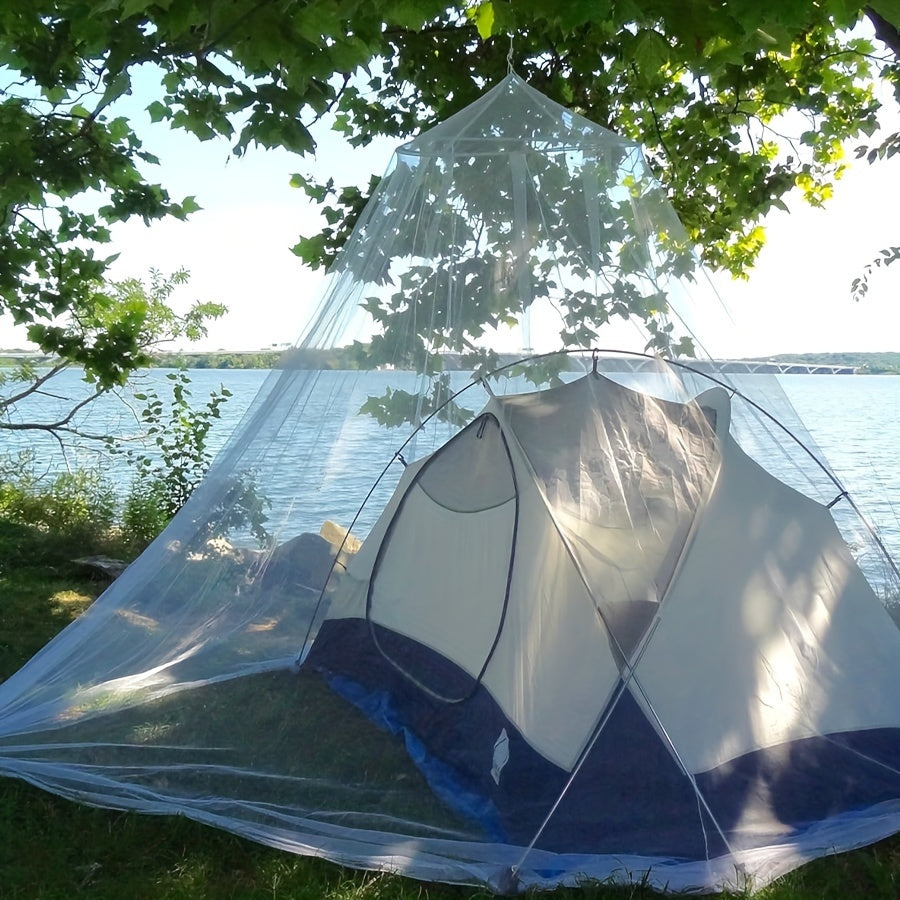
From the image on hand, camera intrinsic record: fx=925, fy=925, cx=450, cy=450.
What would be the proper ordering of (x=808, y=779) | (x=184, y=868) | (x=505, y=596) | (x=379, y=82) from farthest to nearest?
(x=379, y=82) → (x=505, y=596) → (x=808, y=779) → (x=184, y=868)

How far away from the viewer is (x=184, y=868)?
2645 millimetres

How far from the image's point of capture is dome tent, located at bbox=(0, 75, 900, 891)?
9.05 feet

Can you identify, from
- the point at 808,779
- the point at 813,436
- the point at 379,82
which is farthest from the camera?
the point at 379,82

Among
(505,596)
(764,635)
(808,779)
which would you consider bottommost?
(808,779)

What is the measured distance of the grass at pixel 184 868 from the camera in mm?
2545

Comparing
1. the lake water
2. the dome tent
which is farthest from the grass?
the lake water

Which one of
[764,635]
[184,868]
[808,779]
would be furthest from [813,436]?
[184,868]

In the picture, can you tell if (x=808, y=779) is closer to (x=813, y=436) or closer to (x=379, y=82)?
(x=813, y=436)

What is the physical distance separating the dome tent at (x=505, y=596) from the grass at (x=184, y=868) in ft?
0.19

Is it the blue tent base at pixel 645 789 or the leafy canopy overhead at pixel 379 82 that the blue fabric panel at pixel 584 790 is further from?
the leafy canopy overhead at pixel 379 82

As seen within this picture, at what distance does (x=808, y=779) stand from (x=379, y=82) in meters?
5.13

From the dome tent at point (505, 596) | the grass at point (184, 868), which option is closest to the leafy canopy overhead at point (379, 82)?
the dome tent at point (505, 596)

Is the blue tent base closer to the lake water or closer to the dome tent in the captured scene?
the dome tent

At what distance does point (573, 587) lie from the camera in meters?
2.93
